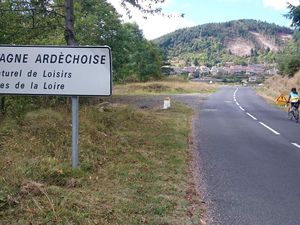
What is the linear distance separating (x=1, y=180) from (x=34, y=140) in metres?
2.74

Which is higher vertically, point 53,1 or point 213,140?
point 53,1

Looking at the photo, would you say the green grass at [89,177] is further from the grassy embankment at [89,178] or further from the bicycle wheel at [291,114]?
the bicycle wheel at [291,114]

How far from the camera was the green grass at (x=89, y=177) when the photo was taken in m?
5.48

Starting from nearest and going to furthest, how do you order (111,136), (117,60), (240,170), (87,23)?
1. (240,170)
2. (111,136)
3. (87,23)
4. (117,60)

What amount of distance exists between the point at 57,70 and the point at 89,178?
1853 millimetres

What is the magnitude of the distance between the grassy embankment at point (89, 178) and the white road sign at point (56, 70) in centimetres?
124

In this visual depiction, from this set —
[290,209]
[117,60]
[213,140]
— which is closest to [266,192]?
[290,209]

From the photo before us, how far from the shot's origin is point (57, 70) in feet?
24.1

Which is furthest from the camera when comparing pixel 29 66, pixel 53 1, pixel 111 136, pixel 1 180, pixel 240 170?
pixel 53 1

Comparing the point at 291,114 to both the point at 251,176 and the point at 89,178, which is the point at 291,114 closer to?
the point at 251,176

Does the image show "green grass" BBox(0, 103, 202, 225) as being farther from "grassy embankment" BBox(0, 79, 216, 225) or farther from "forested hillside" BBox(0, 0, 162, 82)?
"forested hillside" BBox(0, 0, 162, 82)

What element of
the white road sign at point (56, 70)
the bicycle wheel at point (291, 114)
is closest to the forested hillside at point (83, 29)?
the white road sign at point (56, 70)

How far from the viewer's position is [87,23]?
24141 mm

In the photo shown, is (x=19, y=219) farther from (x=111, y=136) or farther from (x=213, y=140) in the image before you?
(x=213, y=140)
